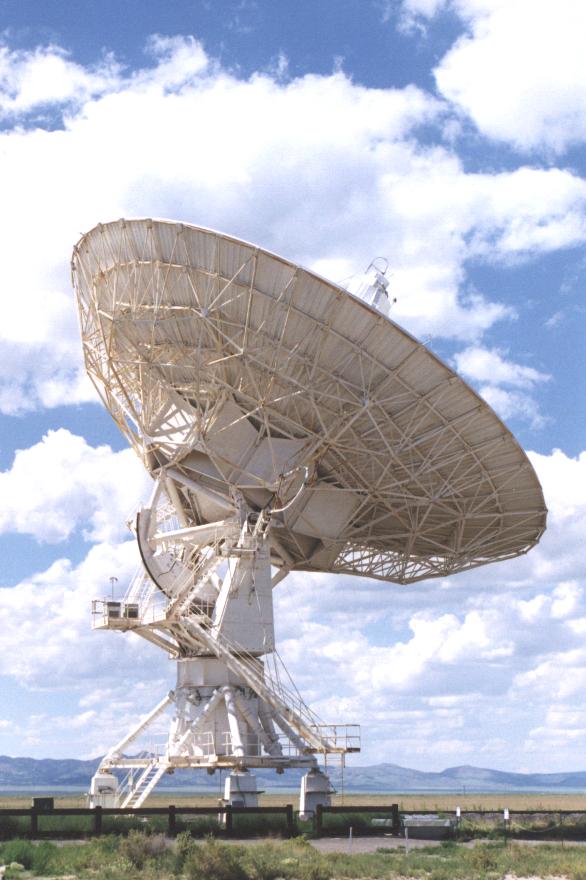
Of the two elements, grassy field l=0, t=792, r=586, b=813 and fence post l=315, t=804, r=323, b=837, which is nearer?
fence post l=315, t=804, r=323, b=837

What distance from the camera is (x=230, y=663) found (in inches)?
1499

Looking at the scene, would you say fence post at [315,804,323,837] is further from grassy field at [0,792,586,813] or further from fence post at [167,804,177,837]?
grassy field at [0,792,586,813]

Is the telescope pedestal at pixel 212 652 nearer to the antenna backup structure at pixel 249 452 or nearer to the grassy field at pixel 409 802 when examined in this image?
the antenna backup structure at pixel 249 452

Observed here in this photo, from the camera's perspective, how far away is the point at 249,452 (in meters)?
38.8

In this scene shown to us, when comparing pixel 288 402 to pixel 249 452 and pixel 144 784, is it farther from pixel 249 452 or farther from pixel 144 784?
pixel 144 784

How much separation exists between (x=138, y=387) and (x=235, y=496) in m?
5.01

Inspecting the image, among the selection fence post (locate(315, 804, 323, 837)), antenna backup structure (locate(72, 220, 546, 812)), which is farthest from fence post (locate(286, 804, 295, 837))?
antenna backup structure (locate(72, 220, 546, 812))

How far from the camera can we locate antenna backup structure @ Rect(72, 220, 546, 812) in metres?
33.7

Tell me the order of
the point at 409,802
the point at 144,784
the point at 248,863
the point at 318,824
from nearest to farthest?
the point at 248,863
the point at 318,824
the point at 144,784
the point at 409,802

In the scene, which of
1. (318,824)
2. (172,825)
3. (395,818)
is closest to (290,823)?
(318,824)

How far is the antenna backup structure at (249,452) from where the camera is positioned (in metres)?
33.7

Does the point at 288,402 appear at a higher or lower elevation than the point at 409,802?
higher

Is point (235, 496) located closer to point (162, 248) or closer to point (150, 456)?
point (150, 456)

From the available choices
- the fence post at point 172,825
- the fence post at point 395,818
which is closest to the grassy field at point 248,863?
the fence post at point 172,825
